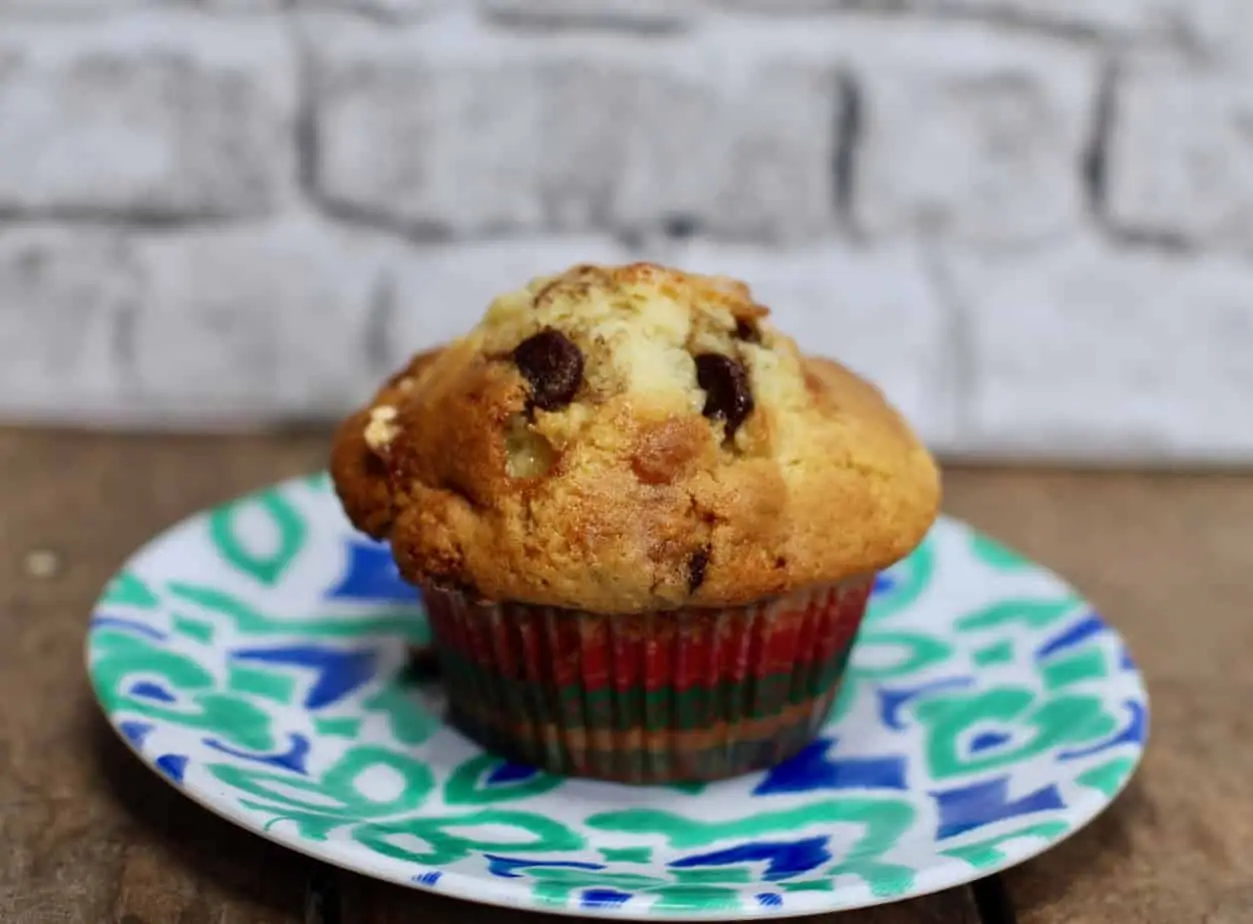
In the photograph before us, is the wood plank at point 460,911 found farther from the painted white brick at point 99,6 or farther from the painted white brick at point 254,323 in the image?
the painted white brick at point 99,6

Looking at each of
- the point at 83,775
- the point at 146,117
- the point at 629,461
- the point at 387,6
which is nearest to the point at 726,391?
the point at 629,461

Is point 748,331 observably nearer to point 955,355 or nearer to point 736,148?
point 736,148

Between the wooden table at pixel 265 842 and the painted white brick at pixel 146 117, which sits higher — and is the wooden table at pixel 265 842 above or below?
below

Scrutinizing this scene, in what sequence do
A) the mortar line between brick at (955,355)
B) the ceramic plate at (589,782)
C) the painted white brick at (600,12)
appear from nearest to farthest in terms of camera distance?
the ceramic plate at (589,782) < the painted white brick at (600,12) < the mortar line between brick at (955,355)

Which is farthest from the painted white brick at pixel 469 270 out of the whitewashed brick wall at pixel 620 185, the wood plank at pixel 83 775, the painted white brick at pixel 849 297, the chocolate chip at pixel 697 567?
the chocolate chip at pixel 697 567

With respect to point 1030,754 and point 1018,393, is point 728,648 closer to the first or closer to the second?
point 1030,754

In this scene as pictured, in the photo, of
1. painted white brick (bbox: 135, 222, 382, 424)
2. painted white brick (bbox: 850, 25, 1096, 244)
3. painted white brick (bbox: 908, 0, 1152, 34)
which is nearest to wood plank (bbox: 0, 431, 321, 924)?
painted white brick (bbox: 135, 222, 382, 424)

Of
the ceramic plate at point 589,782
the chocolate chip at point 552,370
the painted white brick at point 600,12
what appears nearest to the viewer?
the ceramic plate at point 589,782
